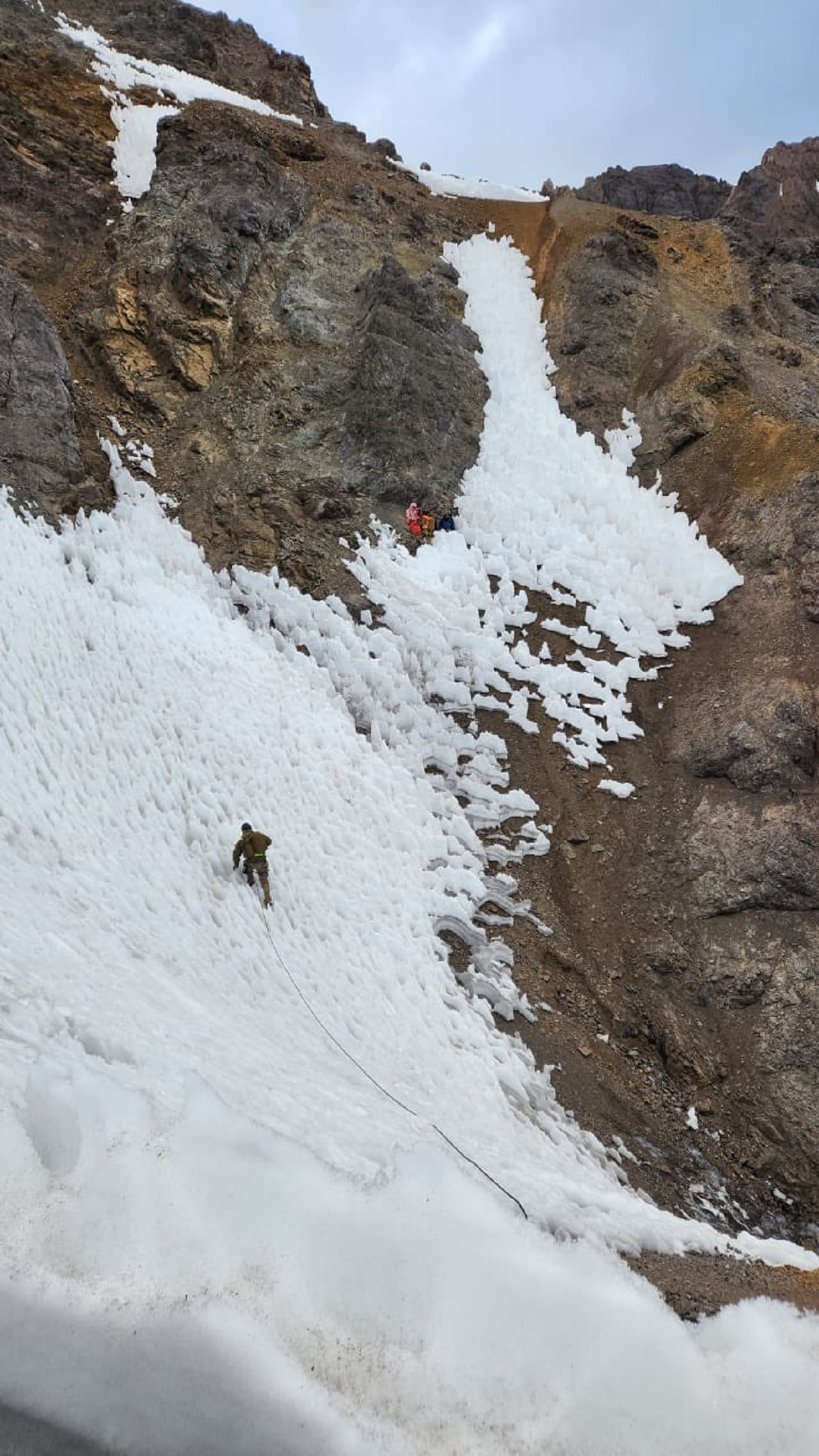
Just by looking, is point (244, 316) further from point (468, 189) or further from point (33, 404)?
point (468, 189)

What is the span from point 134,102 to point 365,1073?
34.0 m

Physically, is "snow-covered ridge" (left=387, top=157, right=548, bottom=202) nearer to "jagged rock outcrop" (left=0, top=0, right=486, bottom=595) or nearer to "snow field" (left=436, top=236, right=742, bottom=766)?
"jagged rock outcrop" (left=0, top=0, right=486, bottom=595)

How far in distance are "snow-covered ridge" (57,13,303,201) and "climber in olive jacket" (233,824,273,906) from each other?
24107mm

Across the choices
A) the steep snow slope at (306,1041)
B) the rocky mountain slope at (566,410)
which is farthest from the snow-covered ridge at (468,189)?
the steep snow slope at (306,1041)

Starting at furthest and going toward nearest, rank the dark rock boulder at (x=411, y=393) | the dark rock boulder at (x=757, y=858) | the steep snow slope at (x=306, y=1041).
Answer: the dark rock boulder at (x=411, y=393), the dark rock boulder at (x=757, y=858), the steep snow slope at (x=306, y=1041)

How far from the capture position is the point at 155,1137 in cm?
464

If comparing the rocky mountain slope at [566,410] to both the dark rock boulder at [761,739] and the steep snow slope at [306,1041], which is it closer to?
the dark rock boulder at [761,739]

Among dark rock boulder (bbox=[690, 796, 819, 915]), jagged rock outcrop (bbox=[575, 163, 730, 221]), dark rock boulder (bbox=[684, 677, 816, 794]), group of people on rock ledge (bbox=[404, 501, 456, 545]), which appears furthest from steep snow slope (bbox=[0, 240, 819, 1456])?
jagged rock outcrop (bbox=[575, 163, 730, 221])

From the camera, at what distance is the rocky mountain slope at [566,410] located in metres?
10.2

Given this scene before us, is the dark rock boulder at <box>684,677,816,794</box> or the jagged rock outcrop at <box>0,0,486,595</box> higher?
the jagged rock outcrop at <box>0,0,486,595</box>

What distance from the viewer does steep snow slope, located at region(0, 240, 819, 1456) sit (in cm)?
402

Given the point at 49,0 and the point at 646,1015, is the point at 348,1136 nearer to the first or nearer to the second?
the point at 646,1015

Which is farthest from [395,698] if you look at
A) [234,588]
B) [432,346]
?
[432,346]

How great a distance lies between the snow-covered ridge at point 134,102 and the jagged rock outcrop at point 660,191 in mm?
28447
